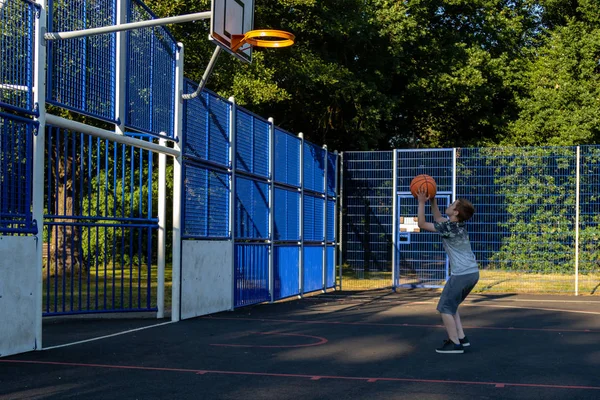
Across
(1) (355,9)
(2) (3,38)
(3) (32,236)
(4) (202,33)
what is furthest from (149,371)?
(1) (355,9)

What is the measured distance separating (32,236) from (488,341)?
577 cm

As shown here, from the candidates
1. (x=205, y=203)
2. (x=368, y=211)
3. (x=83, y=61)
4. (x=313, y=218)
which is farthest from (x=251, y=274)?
(x=368, y=211)

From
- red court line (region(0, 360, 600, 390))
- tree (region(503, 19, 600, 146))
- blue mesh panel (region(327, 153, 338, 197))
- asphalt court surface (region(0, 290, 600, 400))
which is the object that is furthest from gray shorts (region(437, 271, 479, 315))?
tree (region(503, 19, 600, 146))

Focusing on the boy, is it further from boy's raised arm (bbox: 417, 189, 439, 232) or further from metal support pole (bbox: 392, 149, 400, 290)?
metal support pole (bbox: 392, 149, 400, 290)

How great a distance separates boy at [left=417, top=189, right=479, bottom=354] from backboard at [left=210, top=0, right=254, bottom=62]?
365cm

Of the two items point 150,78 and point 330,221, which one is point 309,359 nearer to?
point 150,78

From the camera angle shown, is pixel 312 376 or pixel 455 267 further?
pixel 455 267

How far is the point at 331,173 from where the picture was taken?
2145 centimetres

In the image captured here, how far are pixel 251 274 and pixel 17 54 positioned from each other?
24.0ft

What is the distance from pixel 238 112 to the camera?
15.6m

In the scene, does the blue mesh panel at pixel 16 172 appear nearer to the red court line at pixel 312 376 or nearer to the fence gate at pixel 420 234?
the red court line at pixel 312 376

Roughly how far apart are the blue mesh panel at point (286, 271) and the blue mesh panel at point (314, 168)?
6.71 ft

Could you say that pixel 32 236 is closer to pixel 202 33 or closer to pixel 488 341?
pixel 488 341

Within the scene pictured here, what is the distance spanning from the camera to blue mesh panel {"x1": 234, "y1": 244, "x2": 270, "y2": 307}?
595 inches
